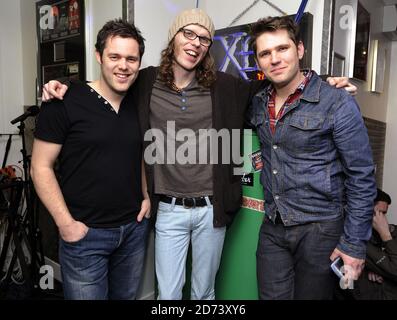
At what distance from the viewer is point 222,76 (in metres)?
1.58

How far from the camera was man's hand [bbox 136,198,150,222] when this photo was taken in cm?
149

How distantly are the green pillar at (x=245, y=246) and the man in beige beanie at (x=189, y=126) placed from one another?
0.39ft

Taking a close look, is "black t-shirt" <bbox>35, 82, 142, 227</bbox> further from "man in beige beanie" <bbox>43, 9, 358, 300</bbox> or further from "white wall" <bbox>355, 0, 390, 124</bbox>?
"white wall" <bbox>355, 0, 390, 124</bbox>

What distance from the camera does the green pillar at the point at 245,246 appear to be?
1.64 meters

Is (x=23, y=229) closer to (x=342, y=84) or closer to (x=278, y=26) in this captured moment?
(x=278, y=26)

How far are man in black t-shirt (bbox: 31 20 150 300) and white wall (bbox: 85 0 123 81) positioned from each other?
0.82 metres

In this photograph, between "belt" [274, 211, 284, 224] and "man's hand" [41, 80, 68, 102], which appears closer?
"man's hand" [41, 80, 68, 102]

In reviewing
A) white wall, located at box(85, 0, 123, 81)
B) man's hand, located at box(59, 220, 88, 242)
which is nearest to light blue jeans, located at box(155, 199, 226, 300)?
man's hand, located at box(59, 220, 88, 242)

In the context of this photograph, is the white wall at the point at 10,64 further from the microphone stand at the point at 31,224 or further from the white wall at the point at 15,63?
the microphone stand at the point at 31,224

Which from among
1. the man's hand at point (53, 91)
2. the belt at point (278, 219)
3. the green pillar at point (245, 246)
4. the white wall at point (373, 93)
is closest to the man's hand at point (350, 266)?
the belt at point (278, 219)

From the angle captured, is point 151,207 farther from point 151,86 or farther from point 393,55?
point 393,55

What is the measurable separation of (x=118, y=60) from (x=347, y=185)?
104cm
